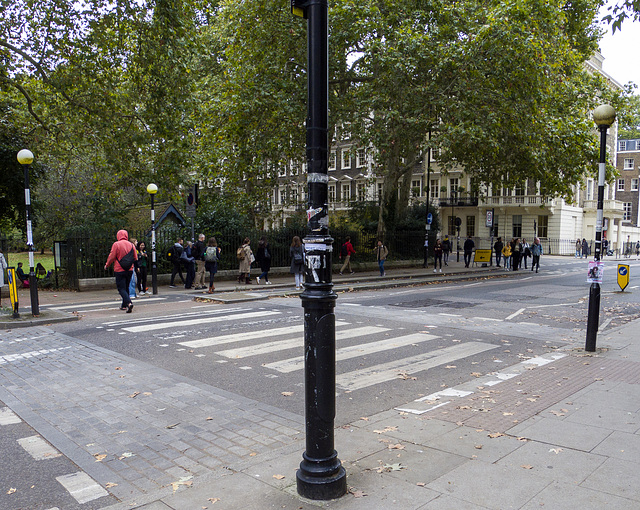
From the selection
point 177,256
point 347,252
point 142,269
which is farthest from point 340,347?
point 347,252

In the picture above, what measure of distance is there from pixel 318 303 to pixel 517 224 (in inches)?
2143

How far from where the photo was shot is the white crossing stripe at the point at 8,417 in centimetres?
527

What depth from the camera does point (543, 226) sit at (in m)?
52.3

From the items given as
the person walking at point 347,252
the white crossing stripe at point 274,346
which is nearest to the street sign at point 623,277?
the person walking at point 347,252

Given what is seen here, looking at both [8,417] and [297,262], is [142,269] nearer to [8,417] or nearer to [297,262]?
[297,262]

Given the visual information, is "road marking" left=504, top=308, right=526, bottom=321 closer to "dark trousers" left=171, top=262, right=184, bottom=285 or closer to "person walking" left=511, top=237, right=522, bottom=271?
"dark trousers" left=171, top=262, right=184, bottom=285

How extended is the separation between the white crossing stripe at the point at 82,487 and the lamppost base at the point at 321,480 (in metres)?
1.51

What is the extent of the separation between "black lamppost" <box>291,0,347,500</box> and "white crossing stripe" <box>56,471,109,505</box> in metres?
1.55

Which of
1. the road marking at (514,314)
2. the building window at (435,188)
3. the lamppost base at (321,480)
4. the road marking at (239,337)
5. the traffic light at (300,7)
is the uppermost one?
the building window at (435,188)

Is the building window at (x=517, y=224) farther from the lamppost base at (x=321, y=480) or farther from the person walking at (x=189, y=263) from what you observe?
the lamppost base at (x=321, y=480)

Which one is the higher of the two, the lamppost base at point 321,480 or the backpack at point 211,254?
the backpack at point 211,254

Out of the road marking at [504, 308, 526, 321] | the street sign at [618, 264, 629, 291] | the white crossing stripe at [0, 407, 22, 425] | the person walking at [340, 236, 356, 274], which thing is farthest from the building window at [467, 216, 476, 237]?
the white crossing stripe at [0, 407, 22, 425]

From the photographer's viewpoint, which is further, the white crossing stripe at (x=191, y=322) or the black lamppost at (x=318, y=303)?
the white crossing stripe at (x=191, y=322)

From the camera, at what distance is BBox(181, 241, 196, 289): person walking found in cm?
1841
